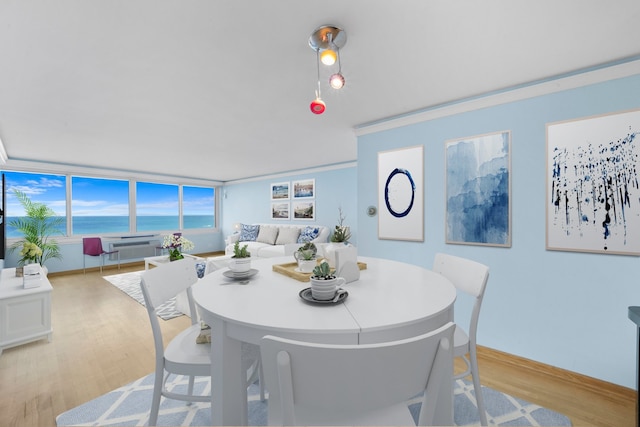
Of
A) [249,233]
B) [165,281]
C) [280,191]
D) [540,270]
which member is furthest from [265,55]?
[249,233]

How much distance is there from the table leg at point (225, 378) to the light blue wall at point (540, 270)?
2.03 metres

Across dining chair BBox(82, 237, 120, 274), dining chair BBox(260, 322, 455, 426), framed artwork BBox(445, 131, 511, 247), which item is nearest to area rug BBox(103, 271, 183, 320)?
dining chair BBox(82, 237, 120, 274)

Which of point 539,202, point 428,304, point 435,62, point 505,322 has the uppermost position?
point 435,62

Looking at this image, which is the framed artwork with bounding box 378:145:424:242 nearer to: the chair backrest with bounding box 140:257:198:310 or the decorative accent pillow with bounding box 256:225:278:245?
the chair backrest with bounding box 140:257:198:310

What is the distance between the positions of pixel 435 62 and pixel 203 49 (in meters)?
1.49

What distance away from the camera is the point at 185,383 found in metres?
1.88

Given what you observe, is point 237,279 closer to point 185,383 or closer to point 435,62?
point 185,383

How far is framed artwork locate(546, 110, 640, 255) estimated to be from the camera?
1.71 meters

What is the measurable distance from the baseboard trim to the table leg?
2.05 metres

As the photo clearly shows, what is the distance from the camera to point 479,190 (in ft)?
7.30

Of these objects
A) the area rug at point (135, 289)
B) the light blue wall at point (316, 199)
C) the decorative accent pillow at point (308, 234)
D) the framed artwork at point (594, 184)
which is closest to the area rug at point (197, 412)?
the framed artwork at point (594, 184)

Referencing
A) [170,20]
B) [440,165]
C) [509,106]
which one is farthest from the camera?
[440,165]

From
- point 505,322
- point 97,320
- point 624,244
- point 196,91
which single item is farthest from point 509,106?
point 97,320

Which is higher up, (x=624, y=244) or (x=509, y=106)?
(x=509, y=106)
